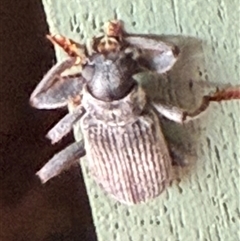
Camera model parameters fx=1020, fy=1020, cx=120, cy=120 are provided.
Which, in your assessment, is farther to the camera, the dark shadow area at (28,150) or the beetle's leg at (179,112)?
the dark shadow area at (28,150)

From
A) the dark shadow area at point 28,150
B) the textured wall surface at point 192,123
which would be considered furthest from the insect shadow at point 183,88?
the dark shadow area at point 28,150

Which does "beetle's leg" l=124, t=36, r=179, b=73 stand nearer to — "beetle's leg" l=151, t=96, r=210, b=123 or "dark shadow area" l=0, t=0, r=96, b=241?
"beetle's leg" l=151, t=96, r=210, b=123

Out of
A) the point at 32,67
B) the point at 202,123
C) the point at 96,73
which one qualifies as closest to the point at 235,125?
the point at 202,123

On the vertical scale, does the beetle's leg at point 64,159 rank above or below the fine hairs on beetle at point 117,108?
below

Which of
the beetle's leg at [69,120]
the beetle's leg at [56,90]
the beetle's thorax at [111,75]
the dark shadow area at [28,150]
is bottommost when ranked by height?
the dark shadow area at [28,150]

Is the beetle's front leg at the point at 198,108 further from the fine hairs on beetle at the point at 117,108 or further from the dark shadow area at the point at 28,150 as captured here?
the dark shadow area at the point at 28,150
